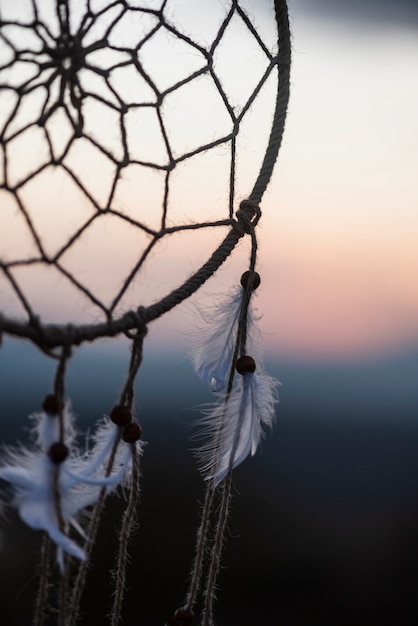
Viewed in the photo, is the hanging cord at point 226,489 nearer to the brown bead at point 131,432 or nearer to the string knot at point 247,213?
the string knot at point 247,213

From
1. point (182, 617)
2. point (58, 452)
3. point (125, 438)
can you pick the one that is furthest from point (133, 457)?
point (182, 617)

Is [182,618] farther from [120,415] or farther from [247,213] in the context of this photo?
[247,213]

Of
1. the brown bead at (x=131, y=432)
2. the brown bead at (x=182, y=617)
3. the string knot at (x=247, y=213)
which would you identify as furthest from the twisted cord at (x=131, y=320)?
the brown bead at (x=182, y=617)

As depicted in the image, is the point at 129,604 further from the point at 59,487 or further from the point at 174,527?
the point at 59,487

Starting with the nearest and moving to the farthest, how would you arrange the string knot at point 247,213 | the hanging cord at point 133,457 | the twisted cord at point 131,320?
1. the twisted cord at point 131,320
2. the hanging cord at point 133,457
3. the string knot at point 247,213

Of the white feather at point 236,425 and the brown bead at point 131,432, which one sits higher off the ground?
the white feather at point 236,425

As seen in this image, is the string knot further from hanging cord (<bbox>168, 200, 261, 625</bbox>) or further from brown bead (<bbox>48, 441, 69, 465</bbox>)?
brown bead (<bbox>48, 441, 69, 465</bbox>)

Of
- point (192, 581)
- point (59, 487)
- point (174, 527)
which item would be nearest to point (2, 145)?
point (59, 487)
